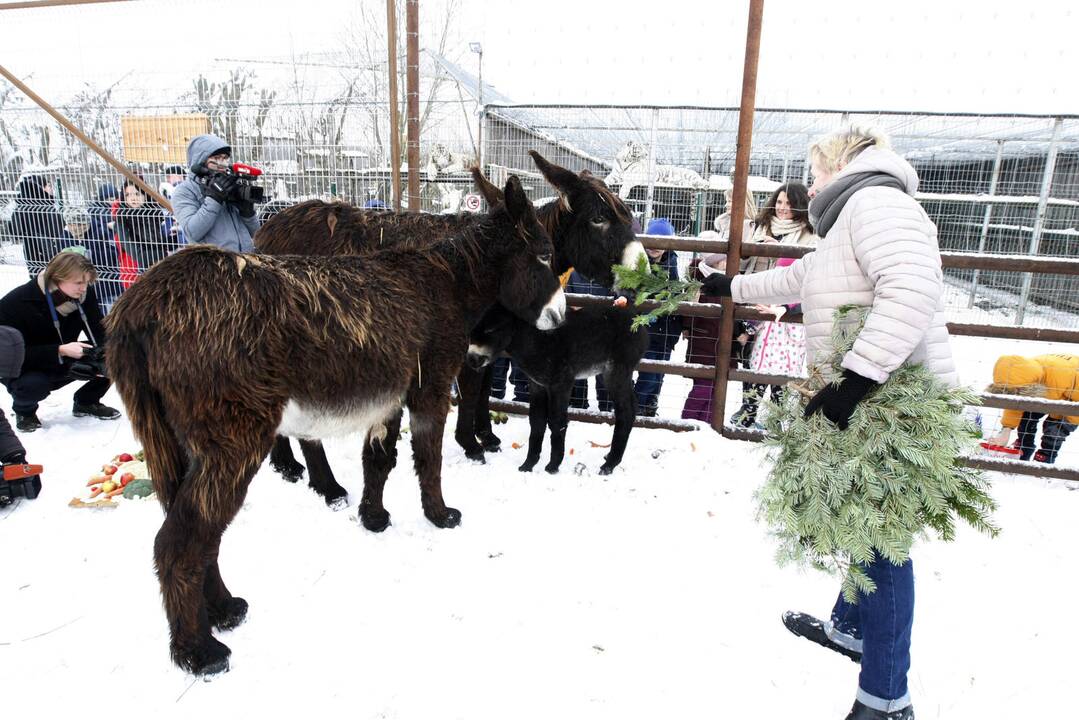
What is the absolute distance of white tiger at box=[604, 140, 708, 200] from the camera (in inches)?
330

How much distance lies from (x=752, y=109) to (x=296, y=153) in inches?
174

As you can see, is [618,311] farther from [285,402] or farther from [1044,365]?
[1044,365]

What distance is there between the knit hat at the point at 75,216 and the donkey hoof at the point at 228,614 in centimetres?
585

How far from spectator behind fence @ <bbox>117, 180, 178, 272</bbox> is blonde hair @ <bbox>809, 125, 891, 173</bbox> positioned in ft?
21.3

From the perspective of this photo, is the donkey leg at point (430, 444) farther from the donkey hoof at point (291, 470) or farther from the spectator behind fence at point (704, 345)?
the spectator behind fence at point (704, 345)

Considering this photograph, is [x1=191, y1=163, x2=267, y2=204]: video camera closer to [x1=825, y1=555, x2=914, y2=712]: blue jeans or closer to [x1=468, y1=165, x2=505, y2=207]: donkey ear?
[x1=468, y1=165, x2=505, y2=207]: donkey ear

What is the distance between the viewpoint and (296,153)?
19.2ft

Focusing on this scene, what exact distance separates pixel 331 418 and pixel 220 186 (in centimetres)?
282

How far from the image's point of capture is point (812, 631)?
2719 mm

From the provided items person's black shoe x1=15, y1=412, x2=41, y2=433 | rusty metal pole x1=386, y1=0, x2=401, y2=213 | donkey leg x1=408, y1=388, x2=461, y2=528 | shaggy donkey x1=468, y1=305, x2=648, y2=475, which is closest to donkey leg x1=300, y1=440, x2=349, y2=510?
donkey leg x1=408, y1=388, x2=461, y2=528

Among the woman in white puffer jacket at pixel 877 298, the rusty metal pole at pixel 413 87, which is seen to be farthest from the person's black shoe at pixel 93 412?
the woman in white puffer jacket at pixel 877 298

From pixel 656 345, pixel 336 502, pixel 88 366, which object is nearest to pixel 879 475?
pixel 336 502

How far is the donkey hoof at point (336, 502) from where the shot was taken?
12.2ft

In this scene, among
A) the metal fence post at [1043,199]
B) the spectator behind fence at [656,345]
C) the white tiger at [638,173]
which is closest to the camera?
the spectator behind fence at [656,345]
